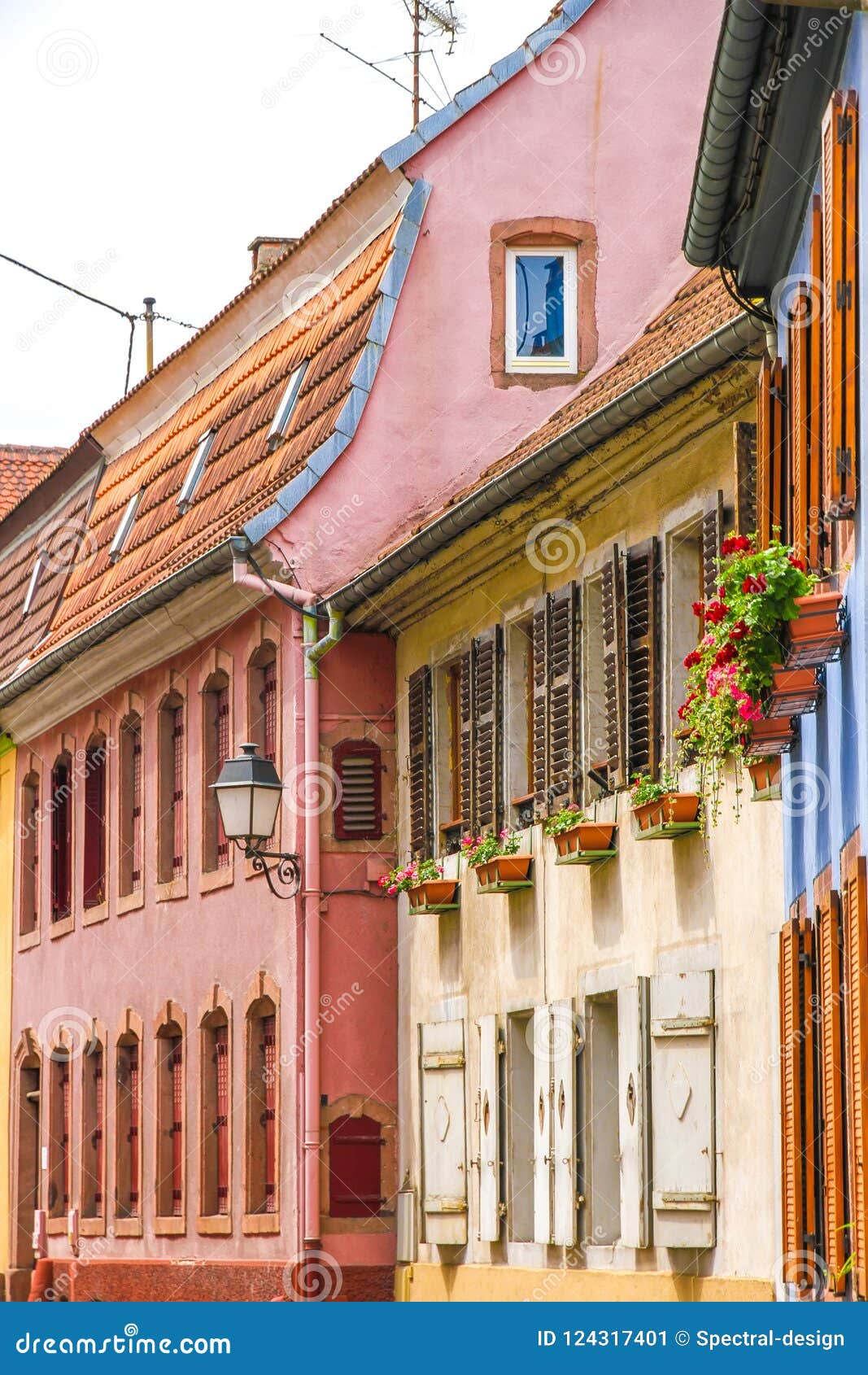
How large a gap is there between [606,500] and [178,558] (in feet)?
26.9

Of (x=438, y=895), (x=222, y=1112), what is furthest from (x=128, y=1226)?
(x=438, y=895)

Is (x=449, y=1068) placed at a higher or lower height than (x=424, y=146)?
lower

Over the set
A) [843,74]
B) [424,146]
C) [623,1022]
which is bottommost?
[623,1022]

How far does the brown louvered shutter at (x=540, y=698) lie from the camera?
1753 cm

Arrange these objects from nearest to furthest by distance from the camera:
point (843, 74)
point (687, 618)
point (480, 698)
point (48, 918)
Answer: point (843, 74), point (687, 618), point (480, 698), point (48, 918)

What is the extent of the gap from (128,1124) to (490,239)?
9.12 meters

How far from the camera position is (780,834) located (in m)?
13.4

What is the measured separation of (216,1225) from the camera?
889 inches

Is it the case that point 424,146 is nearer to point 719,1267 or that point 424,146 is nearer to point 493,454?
point 493,454

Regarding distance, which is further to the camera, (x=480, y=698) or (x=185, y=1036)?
(x=185, y=1036)

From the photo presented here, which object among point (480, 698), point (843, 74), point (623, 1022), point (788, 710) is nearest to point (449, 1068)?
point (480, 698)

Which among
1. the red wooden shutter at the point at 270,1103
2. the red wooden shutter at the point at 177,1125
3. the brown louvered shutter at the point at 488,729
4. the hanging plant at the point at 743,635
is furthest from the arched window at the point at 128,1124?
the hanging plant at the point at 743,635

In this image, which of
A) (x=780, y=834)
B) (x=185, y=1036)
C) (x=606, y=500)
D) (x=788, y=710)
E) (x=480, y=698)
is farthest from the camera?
(x=185, y=1036)

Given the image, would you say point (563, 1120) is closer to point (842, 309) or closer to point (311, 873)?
point (311, 873)
